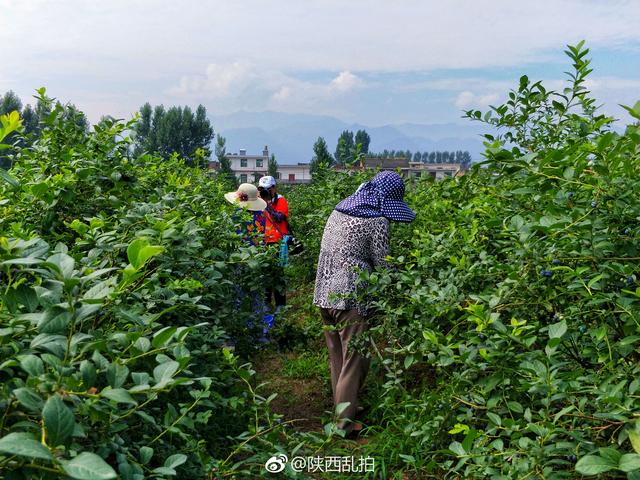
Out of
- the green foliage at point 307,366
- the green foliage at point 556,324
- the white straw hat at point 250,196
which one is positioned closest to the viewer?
the green foliage at point 556,324

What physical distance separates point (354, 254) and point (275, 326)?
69cm

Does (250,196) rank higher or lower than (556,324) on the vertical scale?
higher

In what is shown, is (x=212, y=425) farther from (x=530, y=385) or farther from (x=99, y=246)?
(x=530, y=385)

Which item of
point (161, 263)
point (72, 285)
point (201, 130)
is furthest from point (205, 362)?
point (201, 130)

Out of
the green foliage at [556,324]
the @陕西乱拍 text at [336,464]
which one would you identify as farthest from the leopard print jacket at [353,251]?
the green foliage at [556,324]

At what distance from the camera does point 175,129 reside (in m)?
67.7

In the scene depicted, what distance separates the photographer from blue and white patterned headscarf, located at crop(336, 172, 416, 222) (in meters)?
4.12

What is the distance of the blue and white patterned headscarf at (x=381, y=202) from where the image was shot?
412cm

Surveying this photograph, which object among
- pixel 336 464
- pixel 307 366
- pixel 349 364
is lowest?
pixel 307 366

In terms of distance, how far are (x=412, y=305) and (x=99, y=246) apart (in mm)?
1568

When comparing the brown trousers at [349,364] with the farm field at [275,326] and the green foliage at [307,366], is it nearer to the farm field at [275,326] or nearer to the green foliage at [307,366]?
the farm field at [275,326]

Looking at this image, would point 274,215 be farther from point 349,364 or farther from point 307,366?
point 349,364

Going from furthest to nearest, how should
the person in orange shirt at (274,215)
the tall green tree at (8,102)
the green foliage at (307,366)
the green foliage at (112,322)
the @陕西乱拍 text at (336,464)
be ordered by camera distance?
1. the tall green tree at (8,102)
2. the person in orange shirt at (274,215)
3. the green foliage at (307,366)
4. the @陕西乱拍 text at (336,464)
5. the green foliage at (112,322)

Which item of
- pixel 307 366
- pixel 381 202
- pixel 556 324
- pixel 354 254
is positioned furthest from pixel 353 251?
pixel 556 324
